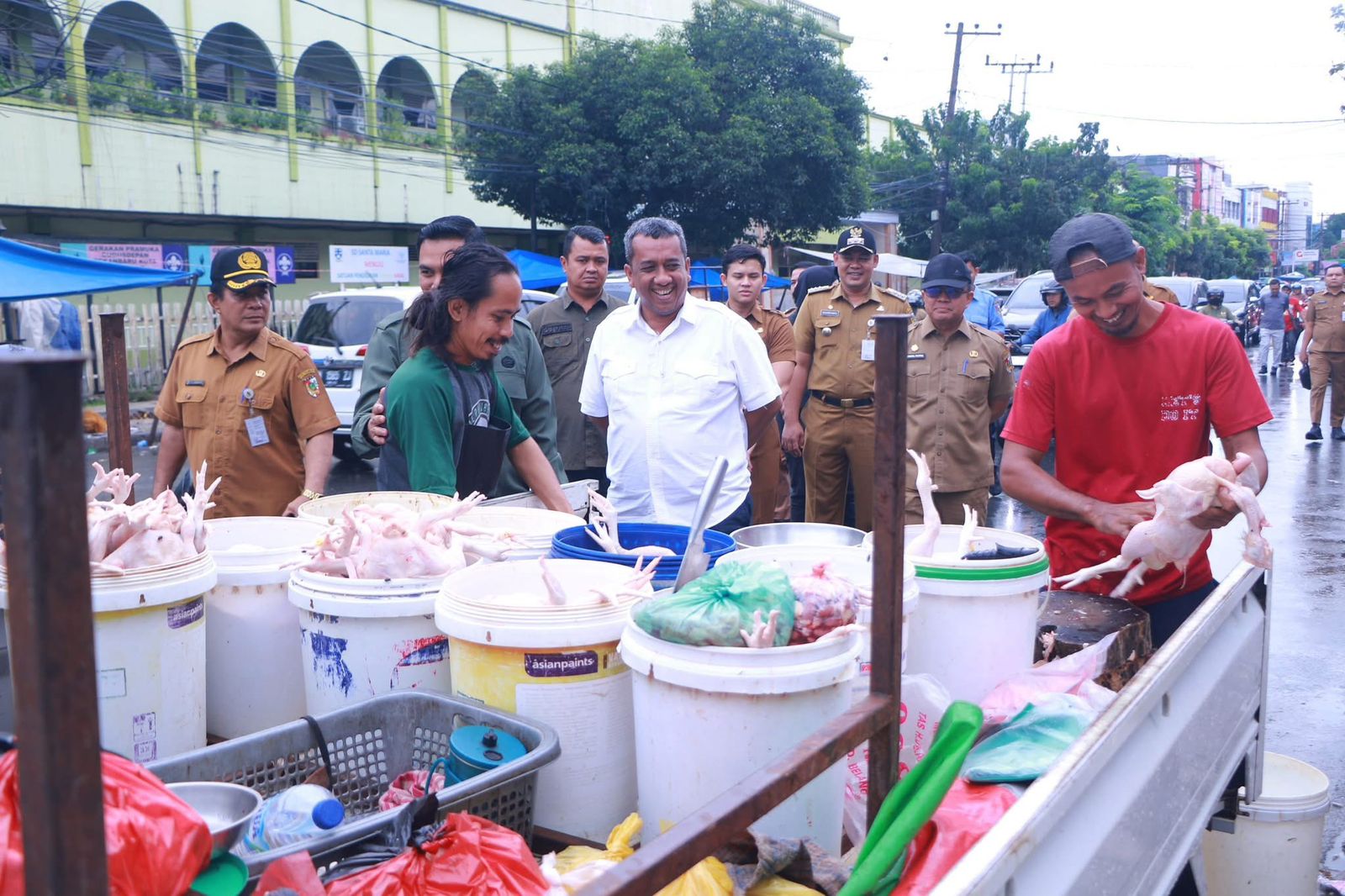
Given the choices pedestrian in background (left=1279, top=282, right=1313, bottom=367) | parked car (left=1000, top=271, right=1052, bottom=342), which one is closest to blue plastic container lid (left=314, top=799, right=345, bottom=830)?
parked car (left=1000, top=271, right=1052, bottom=342)

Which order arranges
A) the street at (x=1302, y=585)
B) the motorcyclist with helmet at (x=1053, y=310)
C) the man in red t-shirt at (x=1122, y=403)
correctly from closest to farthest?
the man in red t-shirt at (x=1122, y=403)
the street at (x=1302, y=585)
the motorcyclist with helmet at (x=1053, y=310)

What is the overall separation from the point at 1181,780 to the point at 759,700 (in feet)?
3.96

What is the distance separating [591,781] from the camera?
2.06m

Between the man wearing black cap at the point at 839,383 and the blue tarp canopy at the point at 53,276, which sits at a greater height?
the blue tarp canopy at the point at 53,276

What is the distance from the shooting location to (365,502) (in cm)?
304

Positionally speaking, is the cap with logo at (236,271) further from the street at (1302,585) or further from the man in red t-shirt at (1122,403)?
the street at (1302,585)

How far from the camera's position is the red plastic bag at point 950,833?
1.81 meters

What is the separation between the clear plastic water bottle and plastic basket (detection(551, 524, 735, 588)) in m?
0.81

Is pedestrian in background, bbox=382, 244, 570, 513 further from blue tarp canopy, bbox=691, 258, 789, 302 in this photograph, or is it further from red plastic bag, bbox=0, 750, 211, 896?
blue tarp canopy, bbox=691, 258, 789, 302

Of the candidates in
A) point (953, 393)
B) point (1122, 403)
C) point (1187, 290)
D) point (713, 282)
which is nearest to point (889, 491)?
point (1122, 403)

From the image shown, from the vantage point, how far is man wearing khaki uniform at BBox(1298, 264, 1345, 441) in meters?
13.4

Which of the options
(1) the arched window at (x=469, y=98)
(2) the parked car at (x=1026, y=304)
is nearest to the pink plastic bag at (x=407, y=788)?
(2) the parked car at (x=1026, y=304)

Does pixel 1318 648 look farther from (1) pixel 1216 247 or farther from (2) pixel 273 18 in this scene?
(1) pixel 1216 247

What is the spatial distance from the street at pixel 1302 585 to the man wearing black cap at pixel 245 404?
3.57 m
